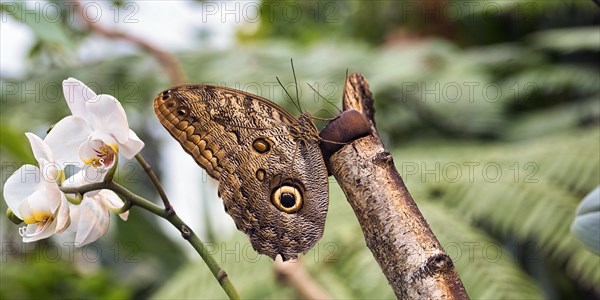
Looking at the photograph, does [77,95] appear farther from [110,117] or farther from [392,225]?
[392,225]

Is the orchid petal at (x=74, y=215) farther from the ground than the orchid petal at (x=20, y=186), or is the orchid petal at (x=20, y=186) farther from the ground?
the orchid petal at (x=20, y=186)

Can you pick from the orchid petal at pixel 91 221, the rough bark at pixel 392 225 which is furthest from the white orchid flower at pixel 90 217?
the rough bark at pixel 392 225

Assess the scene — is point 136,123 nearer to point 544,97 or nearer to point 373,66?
point 373,66

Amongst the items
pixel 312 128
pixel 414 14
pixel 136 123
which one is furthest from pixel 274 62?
pixel 312 128

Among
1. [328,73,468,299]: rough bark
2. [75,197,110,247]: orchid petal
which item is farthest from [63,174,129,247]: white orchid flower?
[328,73,468,299]: rough bark

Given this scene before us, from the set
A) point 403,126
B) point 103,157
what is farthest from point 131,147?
point 403,126

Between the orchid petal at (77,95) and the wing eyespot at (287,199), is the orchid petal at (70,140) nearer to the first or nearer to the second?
the orchid petal at (77,95)

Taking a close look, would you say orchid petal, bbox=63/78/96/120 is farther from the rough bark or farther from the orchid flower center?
the rough bark
